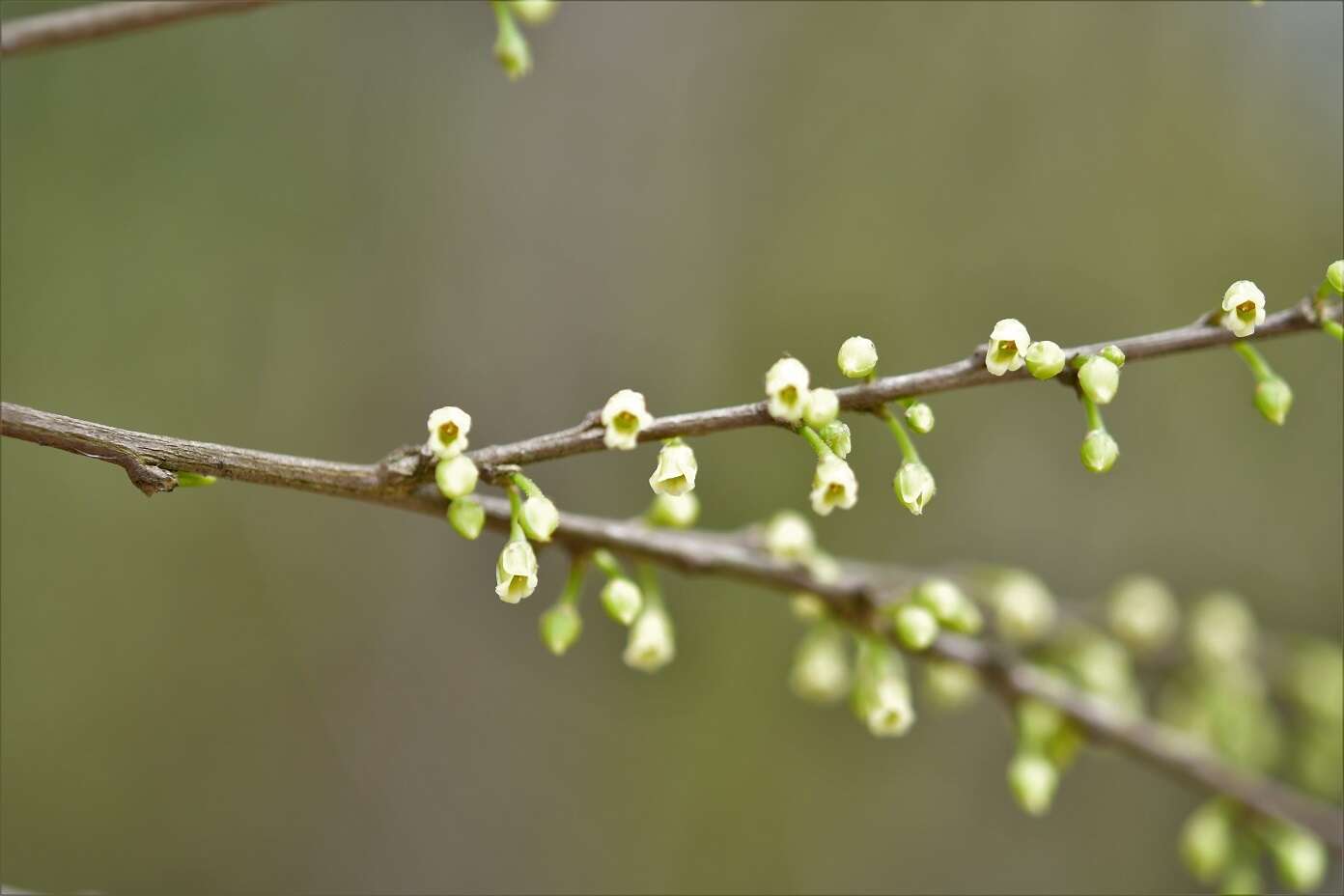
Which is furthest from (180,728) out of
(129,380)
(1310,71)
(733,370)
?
(1310,71)

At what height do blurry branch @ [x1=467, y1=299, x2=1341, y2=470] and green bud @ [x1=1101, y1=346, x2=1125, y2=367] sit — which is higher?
blurry branch @ [x1=467, y1=299, x2=1341, y2=470]

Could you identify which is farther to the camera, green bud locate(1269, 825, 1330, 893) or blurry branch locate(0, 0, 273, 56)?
green bud locate(1269, 825, 1330, 893)

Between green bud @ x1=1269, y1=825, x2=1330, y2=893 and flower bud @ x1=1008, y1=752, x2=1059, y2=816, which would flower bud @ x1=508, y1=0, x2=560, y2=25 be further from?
green bud @ x1=1269, y1=825, x2=1330, y2=893

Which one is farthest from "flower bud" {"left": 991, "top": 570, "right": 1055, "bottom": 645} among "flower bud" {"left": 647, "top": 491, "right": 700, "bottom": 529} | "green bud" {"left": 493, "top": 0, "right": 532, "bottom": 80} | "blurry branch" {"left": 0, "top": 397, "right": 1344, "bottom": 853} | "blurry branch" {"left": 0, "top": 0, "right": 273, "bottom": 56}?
"blurry branch" {"left": 0, "top": 0, "right": 273, "bottom": 56}

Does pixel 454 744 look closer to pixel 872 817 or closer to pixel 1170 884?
pixel 872 817

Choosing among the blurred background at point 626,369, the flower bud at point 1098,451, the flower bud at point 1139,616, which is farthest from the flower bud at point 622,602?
the blurred background at point 626,369

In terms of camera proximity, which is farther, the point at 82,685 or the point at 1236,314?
the point at 82,685
